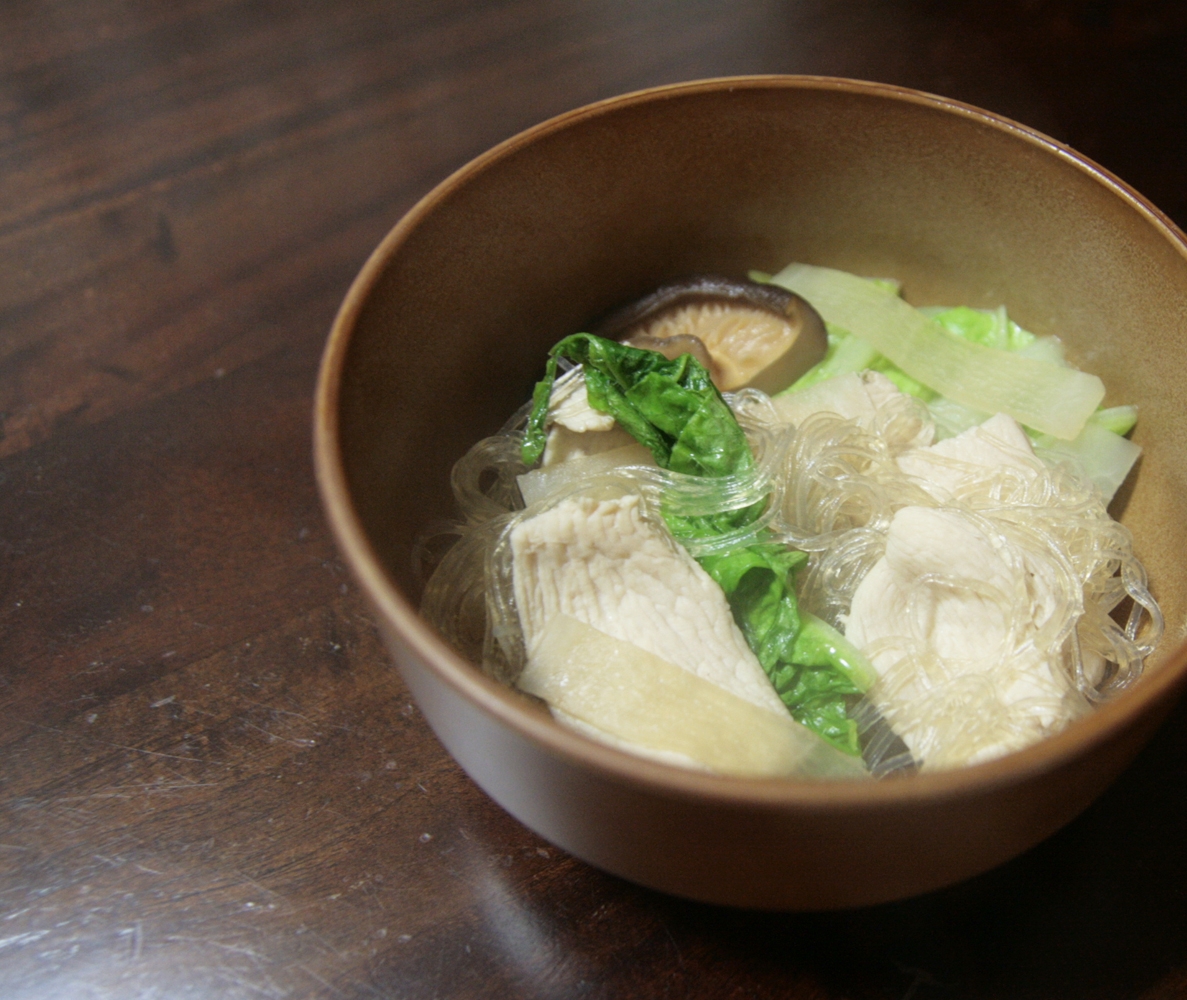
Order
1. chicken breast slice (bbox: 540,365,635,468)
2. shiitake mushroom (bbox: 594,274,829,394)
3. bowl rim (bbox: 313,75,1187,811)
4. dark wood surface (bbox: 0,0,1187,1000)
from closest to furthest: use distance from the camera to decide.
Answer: bowl rim (bbox: 313,75,1187,811), dark wood surface (bbox: 0,0,1187,1000), chicken breast slice (bbox: 540,365,635,468), shiitake mushroom (bbox: 594,274,829,394)

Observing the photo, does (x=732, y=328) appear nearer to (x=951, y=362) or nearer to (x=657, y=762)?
(x=951, y=362)

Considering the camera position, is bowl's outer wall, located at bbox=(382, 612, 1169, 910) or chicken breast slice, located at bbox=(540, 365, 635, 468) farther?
chicken breast slice, located at bbox=(540, 365, 635, 468)

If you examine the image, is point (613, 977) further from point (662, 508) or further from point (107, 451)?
Answer: point (107, 451)

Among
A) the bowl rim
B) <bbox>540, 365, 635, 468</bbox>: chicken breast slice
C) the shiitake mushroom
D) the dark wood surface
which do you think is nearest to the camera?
the bowl rim

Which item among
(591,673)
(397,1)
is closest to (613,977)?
(591,673)

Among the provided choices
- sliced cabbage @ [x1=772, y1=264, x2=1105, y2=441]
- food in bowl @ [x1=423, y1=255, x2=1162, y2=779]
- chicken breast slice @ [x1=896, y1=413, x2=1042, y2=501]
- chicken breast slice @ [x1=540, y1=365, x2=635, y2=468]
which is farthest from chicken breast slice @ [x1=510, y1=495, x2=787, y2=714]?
sliced cabbage @ [x1=772, y1=264, x2=1105, y2=441]

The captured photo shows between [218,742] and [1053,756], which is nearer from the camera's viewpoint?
[1053,756]

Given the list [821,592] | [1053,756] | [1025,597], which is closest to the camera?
[1053,756]

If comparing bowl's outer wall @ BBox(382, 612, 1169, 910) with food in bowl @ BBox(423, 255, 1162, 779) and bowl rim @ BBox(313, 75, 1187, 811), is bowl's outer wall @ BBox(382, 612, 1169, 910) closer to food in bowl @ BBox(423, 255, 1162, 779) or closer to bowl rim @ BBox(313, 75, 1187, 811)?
bowl rim @ BBox(313, 75, 1187, 811)
